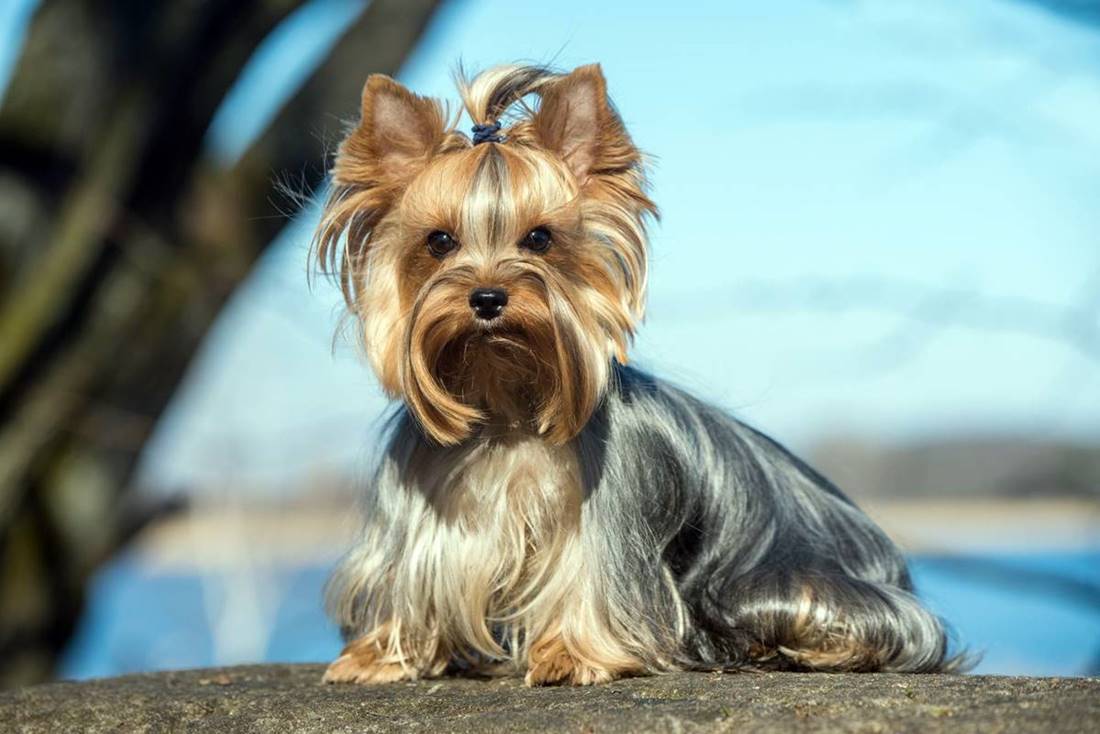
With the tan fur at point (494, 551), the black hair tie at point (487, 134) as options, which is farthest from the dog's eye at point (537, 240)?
the tan fur at point (494, 551)

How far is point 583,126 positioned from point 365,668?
5.81 ft

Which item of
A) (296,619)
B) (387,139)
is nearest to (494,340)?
(387,139)

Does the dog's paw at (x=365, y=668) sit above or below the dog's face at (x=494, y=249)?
below

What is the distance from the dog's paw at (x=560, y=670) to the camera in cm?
418

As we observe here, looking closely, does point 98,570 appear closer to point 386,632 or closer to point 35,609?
point 35,609

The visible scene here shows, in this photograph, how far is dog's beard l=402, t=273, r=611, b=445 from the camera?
417 cm

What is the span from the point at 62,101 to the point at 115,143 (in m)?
0.33

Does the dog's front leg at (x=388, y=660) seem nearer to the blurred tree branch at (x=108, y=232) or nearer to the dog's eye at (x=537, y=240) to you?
the dog's eye at (x=537, y=240)

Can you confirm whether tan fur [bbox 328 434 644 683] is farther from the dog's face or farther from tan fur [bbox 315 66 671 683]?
the dog's face

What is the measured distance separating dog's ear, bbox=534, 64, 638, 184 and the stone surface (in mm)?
1521

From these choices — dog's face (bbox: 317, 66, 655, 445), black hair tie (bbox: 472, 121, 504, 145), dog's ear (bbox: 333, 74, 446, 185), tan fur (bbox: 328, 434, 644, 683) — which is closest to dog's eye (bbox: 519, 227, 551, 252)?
dog's face (bbox: 317, 66, 655, 445)

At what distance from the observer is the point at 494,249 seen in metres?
4.29

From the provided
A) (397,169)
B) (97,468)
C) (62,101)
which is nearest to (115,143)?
(62,101)

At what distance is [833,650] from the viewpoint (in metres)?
4.30
